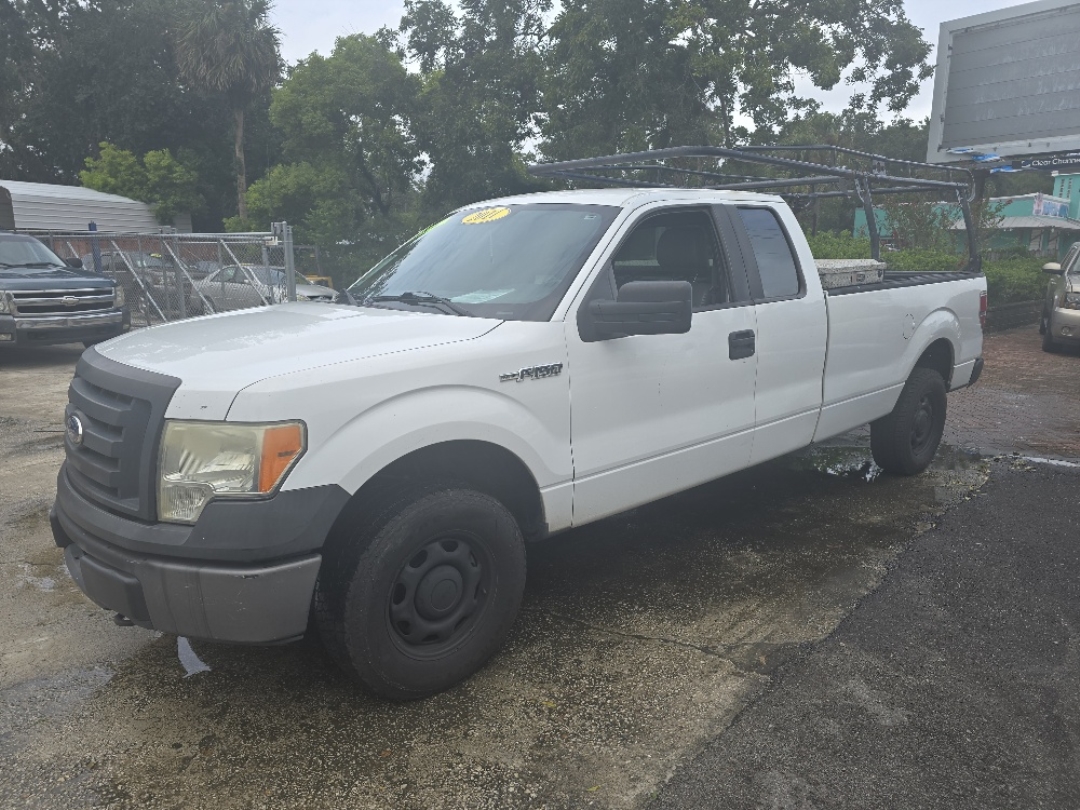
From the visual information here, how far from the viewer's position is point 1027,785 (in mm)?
2656

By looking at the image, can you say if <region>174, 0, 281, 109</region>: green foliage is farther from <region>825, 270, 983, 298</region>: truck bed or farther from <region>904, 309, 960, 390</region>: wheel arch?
<region>904, 309, 960, 390</region>: wheel arch

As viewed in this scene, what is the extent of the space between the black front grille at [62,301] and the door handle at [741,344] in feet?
32.8

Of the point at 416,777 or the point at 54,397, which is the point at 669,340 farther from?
the point at 54,397

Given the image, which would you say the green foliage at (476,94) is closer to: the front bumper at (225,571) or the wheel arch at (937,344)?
the wheel arch at (937,344)

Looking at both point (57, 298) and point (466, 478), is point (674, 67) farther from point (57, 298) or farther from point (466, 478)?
point (466, 478)

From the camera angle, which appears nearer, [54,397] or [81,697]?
[81,697]

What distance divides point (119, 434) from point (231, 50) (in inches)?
1315

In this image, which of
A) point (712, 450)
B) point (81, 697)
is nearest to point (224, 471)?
point (81, 697)

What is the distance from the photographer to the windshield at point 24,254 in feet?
38.7

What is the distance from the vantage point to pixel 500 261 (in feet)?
12.5

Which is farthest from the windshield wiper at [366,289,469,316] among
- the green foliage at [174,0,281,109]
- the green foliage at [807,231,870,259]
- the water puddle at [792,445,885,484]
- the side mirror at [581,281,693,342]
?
the green foliage at [174,0,281,109]

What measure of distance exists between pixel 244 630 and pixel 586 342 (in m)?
1.65

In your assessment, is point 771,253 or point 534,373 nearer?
point 534,373

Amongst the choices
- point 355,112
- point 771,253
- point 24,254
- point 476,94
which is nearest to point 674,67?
point 476,94
